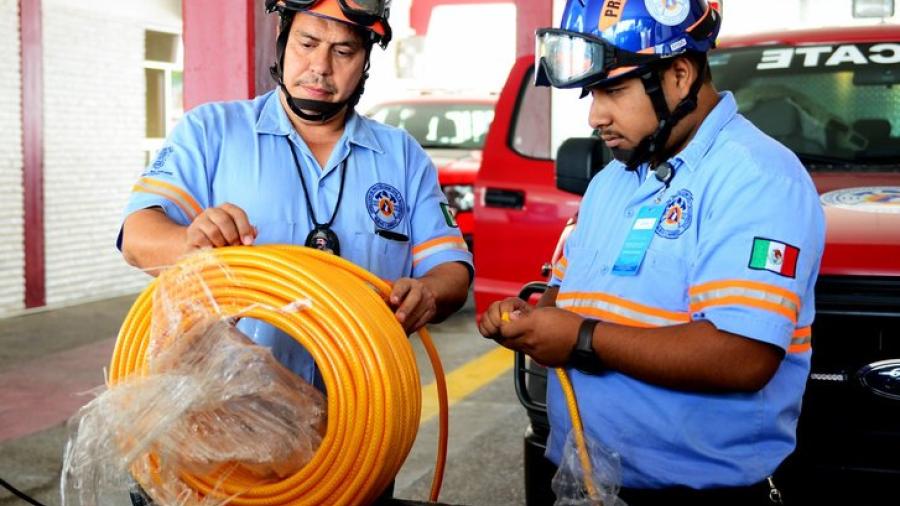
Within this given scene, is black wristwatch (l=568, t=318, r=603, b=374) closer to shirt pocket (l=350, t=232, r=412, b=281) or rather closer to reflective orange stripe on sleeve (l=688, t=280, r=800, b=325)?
reflective orange stripe on sleeve (l=688, t=280, r=800, b=325)

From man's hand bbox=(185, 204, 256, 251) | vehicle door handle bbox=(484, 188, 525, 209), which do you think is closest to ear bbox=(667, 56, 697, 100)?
man's hand bbox=(185, 204, 256, 251)

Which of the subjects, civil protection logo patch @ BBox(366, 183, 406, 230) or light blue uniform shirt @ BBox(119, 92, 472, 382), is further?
civil protection logo patch @ BBox(366, 183, 406, 230)

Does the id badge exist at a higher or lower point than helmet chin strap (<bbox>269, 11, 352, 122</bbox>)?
lower

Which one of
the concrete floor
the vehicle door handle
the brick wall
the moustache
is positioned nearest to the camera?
the moustache

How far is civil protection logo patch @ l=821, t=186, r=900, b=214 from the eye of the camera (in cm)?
345

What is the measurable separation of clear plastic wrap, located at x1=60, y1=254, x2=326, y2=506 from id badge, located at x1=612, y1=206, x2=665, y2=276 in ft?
2.00

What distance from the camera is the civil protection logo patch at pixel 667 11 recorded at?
2.11 meters

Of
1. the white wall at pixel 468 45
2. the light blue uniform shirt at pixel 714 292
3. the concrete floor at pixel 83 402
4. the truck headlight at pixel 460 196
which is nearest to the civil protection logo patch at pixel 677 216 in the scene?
the light blue uniform shirt at pixel 714 292

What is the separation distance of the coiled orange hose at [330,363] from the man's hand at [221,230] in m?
0.06

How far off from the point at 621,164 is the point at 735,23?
16573mm

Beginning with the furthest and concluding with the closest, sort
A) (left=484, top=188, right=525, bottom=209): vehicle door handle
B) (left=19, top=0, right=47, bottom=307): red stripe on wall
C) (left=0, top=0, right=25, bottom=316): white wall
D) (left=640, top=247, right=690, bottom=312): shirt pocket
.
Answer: (left=19, top=0, right=47, bottom=307): red stripe on wall < (left=0, top=0, right=25, bottom=316): white wall < (left=484, top=188, right=525, bottom=209): vehicle door handle < (left=640, top=247, right=690, bottom=312): shirt pocket

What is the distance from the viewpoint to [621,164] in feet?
7.75

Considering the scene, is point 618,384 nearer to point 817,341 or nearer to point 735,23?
point 817,341

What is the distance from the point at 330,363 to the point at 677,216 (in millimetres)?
698
